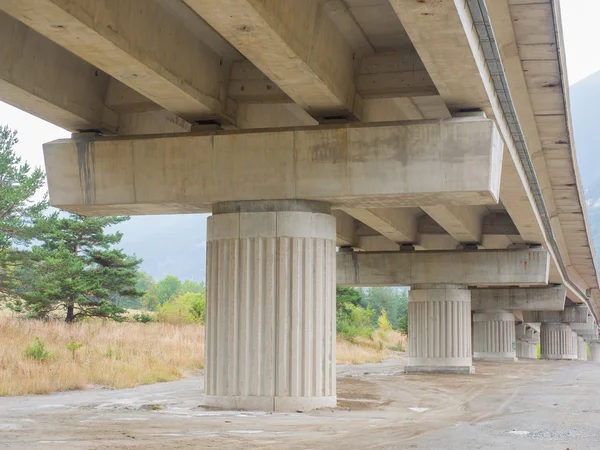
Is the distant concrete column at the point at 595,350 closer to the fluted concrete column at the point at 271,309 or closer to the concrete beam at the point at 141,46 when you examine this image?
the fluted concrete column at the point at 271,309

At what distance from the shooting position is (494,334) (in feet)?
164

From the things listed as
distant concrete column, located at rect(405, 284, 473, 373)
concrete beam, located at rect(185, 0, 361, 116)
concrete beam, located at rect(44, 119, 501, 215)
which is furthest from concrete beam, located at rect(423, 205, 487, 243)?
concrete beam, located at rect(185, 0, 361, 116)

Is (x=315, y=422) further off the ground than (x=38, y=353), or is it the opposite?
(x=38, y=353)

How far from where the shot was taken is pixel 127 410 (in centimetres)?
1360

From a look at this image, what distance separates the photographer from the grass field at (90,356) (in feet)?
61.0

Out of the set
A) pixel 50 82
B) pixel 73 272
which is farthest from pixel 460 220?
pixel 73 272

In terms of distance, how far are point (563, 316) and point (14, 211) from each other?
44636 millimetres

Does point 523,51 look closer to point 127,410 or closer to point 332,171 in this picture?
point 332,171

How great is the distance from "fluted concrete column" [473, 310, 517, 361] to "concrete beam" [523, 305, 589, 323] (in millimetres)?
18343

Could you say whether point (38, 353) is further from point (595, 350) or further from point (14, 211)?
point (595, 350)

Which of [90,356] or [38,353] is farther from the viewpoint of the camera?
[90,356]

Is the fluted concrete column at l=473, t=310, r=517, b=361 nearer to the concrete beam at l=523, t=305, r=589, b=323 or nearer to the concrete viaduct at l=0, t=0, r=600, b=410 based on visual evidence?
the concrete beam at l=523, t=305, r=589, b=323

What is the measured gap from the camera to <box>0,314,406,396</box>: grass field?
18594mm

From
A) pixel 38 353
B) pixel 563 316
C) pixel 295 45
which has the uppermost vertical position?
pixel 295 45
